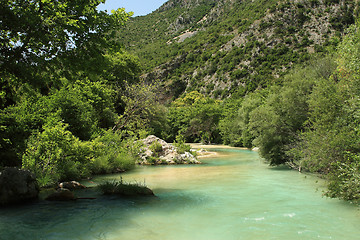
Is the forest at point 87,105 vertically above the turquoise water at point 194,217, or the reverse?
the forest at point 87,105

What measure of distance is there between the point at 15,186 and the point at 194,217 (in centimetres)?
629

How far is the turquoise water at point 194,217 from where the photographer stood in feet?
23.1

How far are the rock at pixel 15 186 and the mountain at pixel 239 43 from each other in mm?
55006

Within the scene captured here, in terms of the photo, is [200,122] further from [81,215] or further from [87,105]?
[81,215]

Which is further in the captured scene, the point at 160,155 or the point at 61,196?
the point at 160,155

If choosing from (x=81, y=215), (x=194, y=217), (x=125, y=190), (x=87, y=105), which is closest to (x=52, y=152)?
(x=125, y=190)

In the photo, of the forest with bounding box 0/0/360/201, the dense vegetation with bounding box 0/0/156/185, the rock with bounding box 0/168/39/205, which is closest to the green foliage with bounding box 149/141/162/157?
the forest with bounding box 0/0/360/201

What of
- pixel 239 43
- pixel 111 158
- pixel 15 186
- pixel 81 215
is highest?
pixel 239 43

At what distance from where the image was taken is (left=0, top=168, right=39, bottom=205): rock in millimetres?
9203

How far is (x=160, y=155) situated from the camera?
79.2 ft

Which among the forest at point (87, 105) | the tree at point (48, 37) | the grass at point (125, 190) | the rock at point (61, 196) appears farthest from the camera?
the grass at point (125, 190)

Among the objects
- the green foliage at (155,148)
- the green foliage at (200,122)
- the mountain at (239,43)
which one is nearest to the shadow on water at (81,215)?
the green foliage at (155,148)

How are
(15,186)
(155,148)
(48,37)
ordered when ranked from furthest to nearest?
1. (155,148)
2. (15,186)
3. (48,37)

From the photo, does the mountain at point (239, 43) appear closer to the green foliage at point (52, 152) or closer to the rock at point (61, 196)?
the green foliage at point (52, 152)
